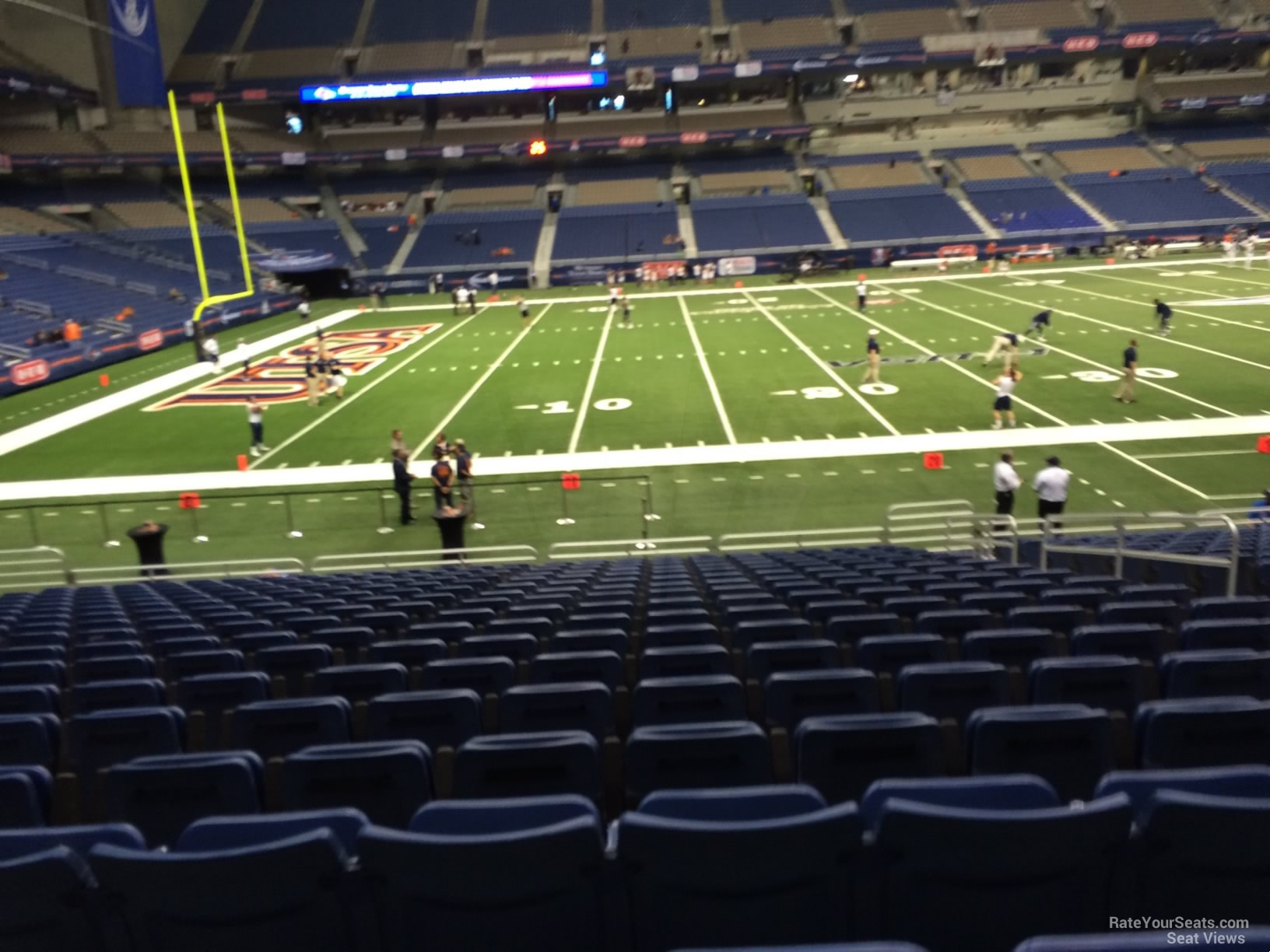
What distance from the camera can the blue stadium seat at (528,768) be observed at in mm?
3299

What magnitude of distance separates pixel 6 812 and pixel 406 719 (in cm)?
160

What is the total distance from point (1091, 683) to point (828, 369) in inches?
850

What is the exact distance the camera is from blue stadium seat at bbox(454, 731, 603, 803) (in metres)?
3.30

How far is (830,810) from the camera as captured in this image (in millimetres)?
2338

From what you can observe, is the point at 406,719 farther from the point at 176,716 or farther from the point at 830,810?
the point at 830,810

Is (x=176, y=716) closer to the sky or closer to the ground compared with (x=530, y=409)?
closer to the ground

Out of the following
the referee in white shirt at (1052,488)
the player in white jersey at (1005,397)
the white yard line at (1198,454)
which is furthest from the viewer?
the player in white jersey at (1005,397)

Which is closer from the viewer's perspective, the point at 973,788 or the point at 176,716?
the point at 973,788

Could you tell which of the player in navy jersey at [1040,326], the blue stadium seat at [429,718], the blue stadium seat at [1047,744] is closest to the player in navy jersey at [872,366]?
the player in navy jersey at [1040,326]

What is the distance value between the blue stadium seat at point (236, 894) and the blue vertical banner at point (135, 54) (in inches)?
1092

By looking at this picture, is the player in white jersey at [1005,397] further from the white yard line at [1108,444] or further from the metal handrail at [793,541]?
the metal handrail at [793,541]

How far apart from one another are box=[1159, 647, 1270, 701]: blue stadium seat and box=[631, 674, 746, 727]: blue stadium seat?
2.06 meters

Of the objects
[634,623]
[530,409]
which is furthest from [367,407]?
[634,623]

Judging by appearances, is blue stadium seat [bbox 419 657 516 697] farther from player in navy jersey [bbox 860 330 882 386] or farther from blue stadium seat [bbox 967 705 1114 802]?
player in navy jersey [bbox 860 330 882 386]
